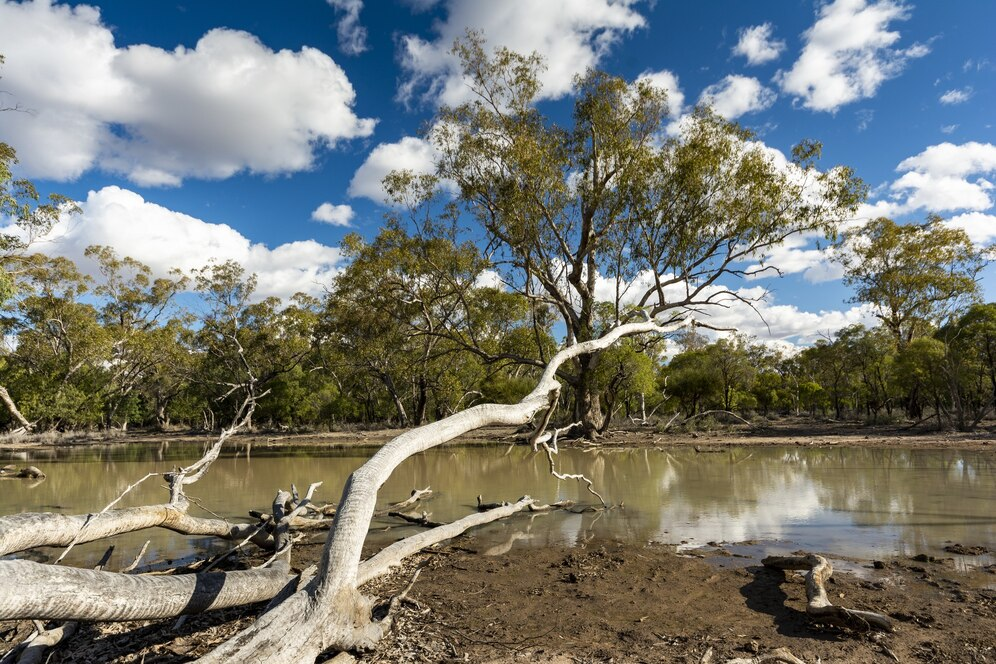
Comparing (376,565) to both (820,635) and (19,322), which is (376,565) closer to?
(820,635)

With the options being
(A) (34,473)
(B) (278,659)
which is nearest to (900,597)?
(B) (278,659)

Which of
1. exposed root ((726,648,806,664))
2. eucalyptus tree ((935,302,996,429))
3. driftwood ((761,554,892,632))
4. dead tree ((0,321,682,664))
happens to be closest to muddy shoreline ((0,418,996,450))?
eucalyptus tree ((935,302,996,429))

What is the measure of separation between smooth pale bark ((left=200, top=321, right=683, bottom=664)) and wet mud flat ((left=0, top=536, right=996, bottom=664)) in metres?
0.32

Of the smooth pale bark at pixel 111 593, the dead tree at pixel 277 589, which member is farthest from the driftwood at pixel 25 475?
the smooth pale bark at pixel 111 593

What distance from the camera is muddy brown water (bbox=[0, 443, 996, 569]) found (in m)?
6.80

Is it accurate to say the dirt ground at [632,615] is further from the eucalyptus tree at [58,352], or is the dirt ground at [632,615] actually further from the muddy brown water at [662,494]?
the eucalyptus tree at [58,352]

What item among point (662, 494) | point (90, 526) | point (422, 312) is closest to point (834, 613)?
point (90, 526)

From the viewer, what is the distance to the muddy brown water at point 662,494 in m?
6.80

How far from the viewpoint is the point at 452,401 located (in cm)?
3447

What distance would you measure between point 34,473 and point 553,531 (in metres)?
14.7

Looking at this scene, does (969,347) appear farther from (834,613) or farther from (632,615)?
(632,615)

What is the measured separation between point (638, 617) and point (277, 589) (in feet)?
8.96

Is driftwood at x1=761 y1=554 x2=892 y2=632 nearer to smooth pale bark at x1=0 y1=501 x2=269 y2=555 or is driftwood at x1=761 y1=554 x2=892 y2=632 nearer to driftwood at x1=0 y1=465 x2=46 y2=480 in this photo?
smooth pale bark at x1=0 y1=501 x2=269 y2=555

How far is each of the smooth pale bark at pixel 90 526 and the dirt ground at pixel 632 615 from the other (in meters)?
0.72
